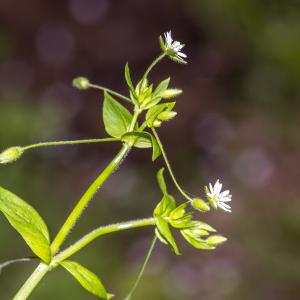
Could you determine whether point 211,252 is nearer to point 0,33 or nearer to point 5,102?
point 5,102

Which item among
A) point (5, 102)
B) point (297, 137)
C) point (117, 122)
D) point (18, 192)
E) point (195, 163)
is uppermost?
point (297, 137)

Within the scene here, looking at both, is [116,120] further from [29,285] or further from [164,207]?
[29,285]

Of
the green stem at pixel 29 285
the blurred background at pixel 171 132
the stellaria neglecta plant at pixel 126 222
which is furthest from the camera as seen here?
the blurred background at pixel 171 132

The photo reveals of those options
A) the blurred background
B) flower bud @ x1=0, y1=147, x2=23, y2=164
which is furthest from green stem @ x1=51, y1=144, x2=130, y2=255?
the blurred background

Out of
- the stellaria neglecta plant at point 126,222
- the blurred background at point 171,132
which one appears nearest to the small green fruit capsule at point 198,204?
the stellaria neglecta plant at point 126,222

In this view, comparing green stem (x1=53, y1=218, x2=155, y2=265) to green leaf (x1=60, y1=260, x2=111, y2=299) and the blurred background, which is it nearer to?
green leaf (x1=60, y1=260, x2=111, y2=299)

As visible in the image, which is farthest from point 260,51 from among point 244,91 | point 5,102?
point 5,102

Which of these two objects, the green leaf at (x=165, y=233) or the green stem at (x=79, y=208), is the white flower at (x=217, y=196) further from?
the green stem at (x=79, y=208)
